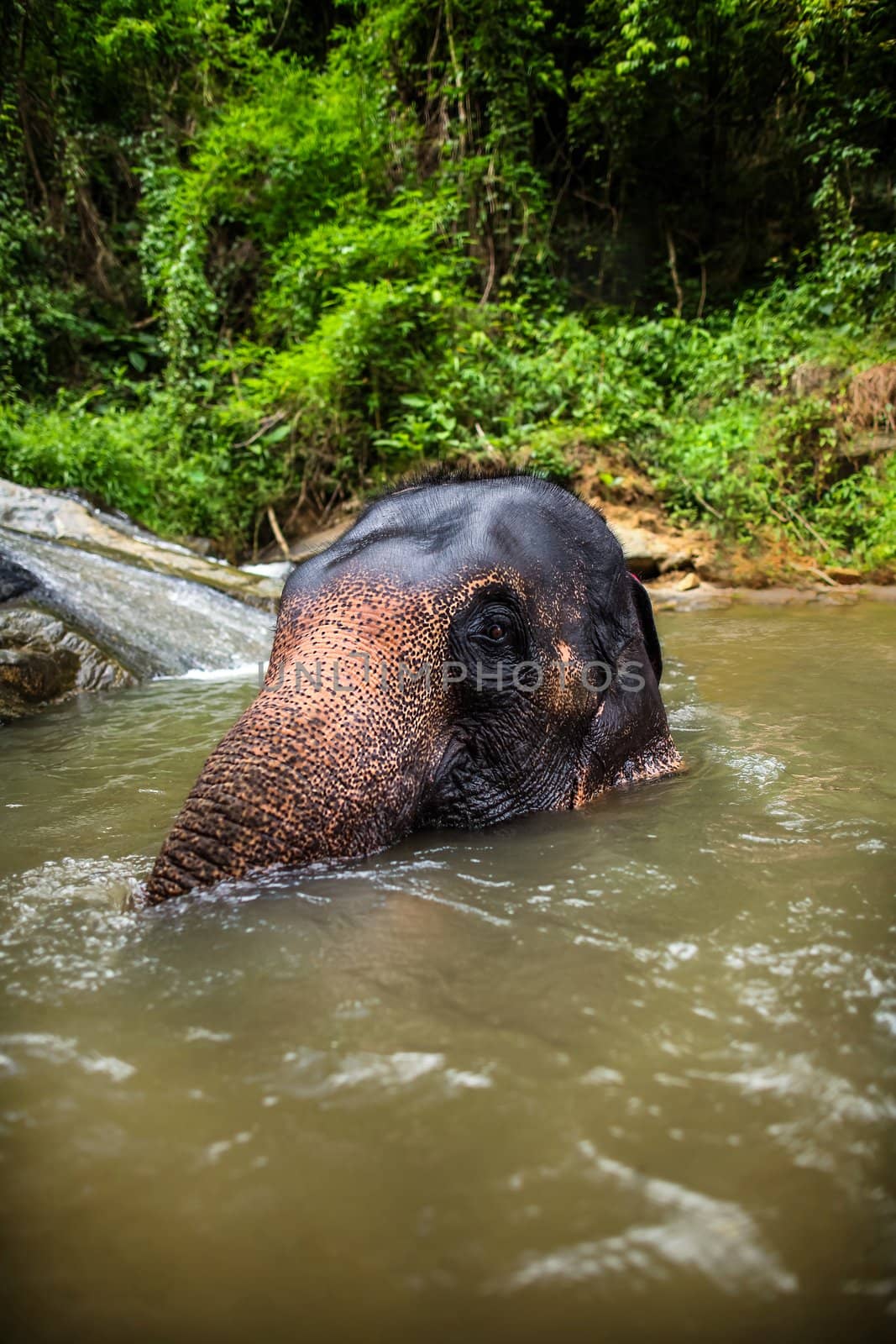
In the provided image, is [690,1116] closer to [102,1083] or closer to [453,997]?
[453,997]

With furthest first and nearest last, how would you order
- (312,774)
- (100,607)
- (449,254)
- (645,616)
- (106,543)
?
1. (449,254)
2. (106,543)
3. (100,607)
4. (645,616)
5. (312,774)

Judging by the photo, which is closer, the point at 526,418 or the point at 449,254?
the point at 526,418

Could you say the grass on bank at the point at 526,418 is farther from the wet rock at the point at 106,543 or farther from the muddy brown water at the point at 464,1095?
the muddy brown water at the point at 464,1095

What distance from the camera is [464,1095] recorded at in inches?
51.4

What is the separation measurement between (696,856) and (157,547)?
6.84 metres

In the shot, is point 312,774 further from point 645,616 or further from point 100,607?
point 100,607

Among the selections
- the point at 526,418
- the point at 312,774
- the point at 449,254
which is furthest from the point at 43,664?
the point at 449,254

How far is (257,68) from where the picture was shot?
1507 cm

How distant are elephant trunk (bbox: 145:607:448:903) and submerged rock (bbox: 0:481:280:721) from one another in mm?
3107

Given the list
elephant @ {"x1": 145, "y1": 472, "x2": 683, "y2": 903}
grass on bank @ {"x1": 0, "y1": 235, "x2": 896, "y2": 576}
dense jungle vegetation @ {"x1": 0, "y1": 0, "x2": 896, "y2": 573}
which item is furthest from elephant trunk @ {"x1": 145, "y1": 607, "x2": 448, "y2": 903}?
dense jungle vegetation @ {"x1": 0, "y1": 0, "x2": 896, "y2": 573}

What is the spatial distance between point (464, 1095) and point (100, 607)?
5.64 m

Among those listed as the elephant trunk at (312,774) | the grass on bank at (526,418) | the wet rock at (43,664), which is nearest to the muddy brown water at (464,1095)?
the elephant trunk at (312,774)

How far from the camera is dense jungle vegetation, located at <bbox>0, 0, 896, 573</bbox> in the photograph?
10547 millimetres

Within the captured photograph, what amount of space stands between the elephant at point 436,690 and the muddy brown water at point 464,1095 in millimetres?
140
